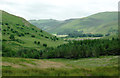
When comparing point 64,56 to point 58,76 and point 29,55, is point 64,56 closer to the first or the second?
point 29,55

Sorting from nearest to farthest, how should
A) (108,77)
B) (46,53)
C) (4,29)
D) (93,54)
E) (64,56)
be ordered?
(108,77), (93,54), (64,56), (46,53), (4,29)

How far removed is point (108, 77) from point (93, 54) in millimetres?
90927

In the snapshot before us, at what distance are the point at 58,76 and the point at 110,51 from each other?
102 m

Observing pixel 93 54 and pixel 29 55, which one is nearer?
pixel 93 54

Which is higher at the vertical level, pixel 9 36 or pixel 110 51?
pixel 9 36

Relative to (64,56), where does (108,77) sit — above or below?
above

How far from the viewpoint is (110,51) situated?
11288 centimetres

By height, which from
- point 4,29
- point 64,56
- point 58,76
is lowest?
point 64,56

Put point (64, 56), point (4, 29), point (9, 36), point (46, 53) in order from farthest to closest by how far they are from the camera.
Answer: point (4, 29), point (9, 36), point (46, 53), point (64, 56)

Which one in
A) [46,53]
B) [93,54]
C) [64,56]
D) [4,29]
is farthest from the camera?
[4,29]

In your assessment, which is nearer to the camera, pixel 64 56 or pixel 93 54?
pixel 93 54

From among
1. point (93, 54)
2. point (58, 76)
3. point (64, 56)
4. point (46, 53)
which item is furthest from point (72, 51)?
point (58, 76)

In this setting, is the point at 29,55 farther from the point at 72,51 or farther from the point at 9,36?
the point at 9,36

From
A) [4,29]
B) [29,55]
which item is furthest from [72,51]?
[4,29]
